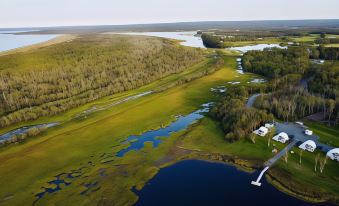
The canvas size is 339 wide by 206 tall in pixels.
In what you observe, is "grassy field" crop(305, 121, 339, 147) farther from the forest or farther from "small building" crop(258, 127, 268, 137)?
"small building" crop(258, 127, 268, 137)

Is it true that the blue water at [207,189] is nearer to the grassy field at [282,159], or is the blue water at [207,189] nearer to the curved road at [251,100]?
the grassy field at [282,159]

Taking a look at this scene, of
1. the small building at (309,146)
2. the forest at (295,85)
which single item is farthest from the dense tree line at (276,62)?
the small building at (309,146)

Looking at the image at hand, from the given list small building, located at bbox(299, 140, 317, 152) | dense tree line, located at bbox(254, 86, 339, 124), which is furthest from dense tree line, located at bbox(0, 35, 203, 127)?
small building, located at bbox(299, 140, 317, 152)

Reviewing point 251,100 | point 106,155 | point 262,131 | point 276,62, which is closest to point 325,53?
point 276,62

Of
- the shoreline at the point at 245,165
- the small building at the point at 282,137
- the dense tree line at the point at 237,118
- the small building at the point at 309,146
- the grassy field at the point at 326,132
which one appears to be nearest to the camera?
the shoreline at the point at 245,165

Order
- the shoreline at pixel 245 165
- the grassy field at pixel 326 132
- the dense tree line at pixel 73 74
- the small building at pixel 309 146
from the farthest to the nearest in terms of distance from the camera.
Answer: the dense tree line at pixel 73 74 < the grassy field at pixel 326 132 < the small building at pixel 309 146 < the shoreline at pixel 245 165

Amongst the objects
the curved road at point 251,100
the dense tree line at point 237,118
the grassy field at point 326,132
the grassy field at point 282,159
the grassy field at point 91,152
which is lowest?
the grassy field at point 91,152

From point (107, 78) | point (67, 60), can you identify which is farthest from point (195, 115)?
point (67, 60)

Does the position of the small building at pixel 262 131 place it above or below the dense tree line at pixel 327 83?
below
